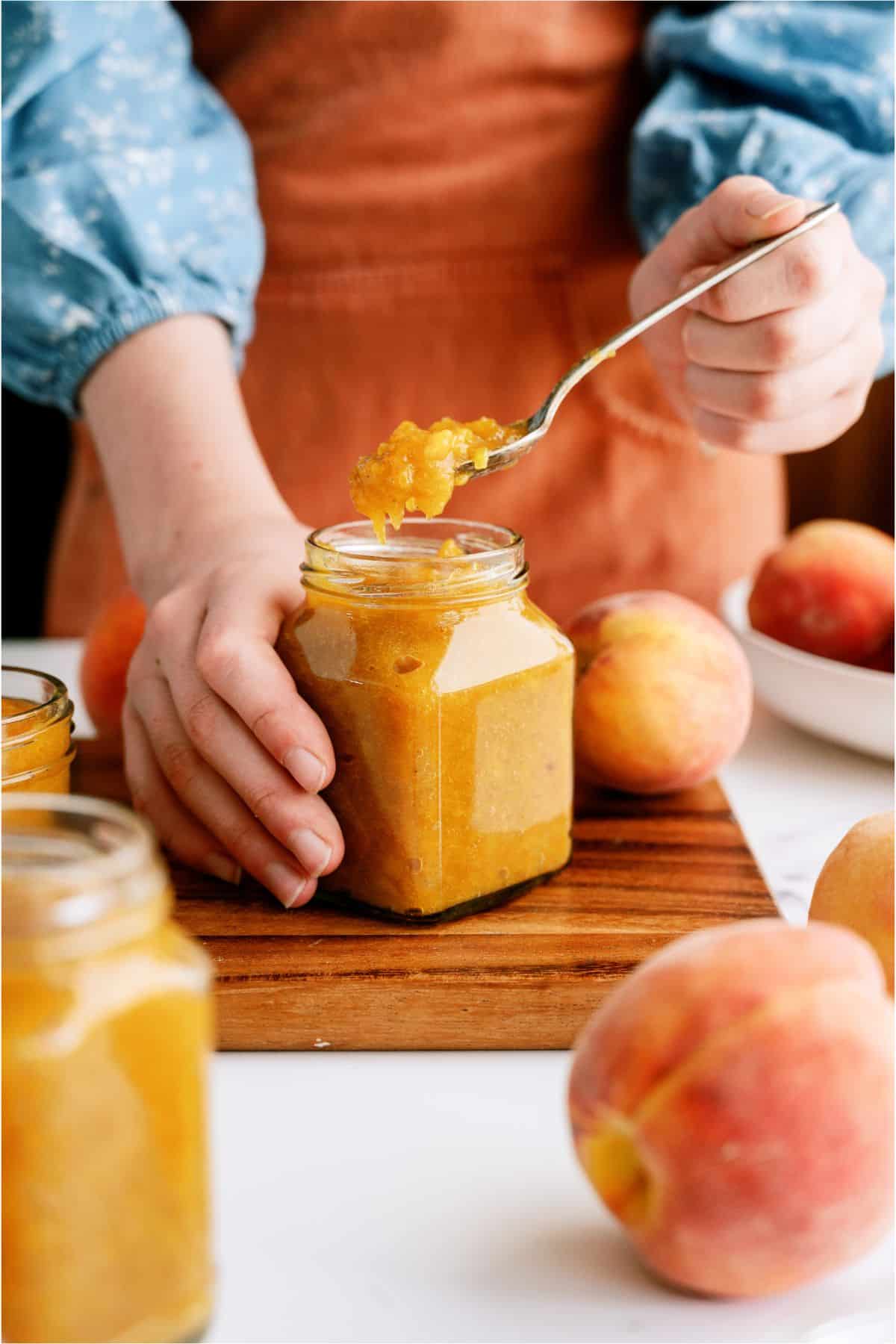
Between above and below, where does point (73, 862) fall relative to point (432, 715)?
above

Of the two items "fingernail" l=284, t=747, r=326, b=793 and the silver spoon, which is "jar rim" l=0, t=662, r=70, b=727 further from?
the silver spoon

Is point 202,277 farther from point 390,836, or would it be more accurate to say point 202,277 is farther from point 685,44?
point 390,836

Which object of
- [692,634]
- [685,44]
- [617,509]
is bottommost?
[617,509]

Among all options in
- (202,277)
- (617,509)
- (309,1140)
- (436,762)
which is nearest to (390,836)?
(436,762)

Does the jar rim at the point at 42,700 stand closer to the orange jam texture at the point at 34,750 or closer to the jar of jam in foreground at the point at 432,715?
the orange jam texture at the point at 34,750

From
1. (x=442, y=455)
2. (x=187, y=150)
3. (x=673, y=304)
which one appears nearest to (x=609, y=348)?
(x=673, y=304)

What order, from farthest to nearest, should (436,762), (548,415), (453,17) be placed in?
1. (453,17)
2. (548,415)
3. (436,762)

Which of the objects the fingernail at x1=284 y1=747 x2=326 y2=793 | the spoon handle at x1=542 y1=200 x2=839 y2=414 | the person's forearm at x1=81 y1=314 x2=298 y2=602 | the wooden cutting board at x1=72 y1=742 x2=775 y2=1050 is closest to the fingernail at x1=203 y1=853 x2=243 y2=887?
the wooden cutting board at x1=72 y1=742 x2=775 y2=1050

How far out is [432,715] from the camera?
798 millimetres

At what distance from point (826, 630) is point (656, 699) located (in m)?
0.25

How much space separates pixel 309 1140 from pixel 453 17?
3.52ft

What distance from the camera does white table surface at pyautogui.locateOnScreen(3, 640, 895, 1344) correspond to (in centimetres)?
53

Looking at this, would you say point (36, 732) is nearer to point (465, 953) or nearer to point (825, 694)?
point (465, 953)

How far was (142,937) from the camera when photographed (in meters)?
0.43
